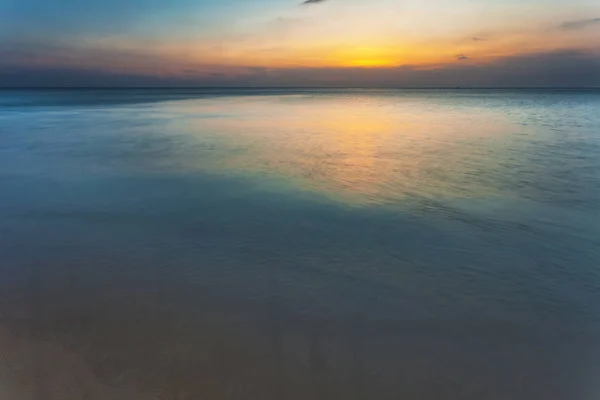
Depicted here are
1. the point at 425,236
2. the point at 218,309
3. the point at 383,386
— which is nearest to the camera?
the point at 383,386

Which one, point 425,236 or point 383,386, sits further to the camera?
point 425,236

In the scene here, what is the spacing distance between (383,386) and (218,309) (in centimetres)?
155

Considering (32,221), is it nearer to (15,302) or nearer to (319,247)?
(15,302)

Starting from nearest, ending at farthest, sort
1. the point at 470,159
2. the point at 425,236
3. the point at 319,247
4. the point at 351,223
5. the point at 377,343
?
1. the point at 377,343
2. the point at 319,247
3. the point at 425,236
4. the point at 351,223
5. the point at 470,159

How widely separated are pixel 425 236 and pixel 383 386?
10.2ft

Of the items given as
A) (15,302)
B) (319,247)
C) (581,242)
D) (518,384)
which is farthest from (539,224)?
(15,302)

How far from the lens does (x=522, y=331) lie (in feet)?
11.7

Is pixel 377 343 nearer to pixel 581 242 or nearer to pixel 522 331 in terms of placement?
pixel 522 331

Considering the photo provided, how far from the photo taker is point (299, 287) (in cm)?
427

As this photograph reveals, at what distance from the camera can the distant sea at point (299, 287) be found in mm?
2943

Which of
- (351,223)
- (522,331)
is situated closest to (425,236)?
(351,223)

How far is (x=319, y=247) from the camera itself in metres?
5.38

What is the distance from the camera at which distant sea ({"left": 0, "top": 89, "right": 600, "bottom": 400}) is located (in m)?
2.94

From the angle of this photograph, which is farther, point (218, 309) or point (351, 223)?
point (351, 223)
